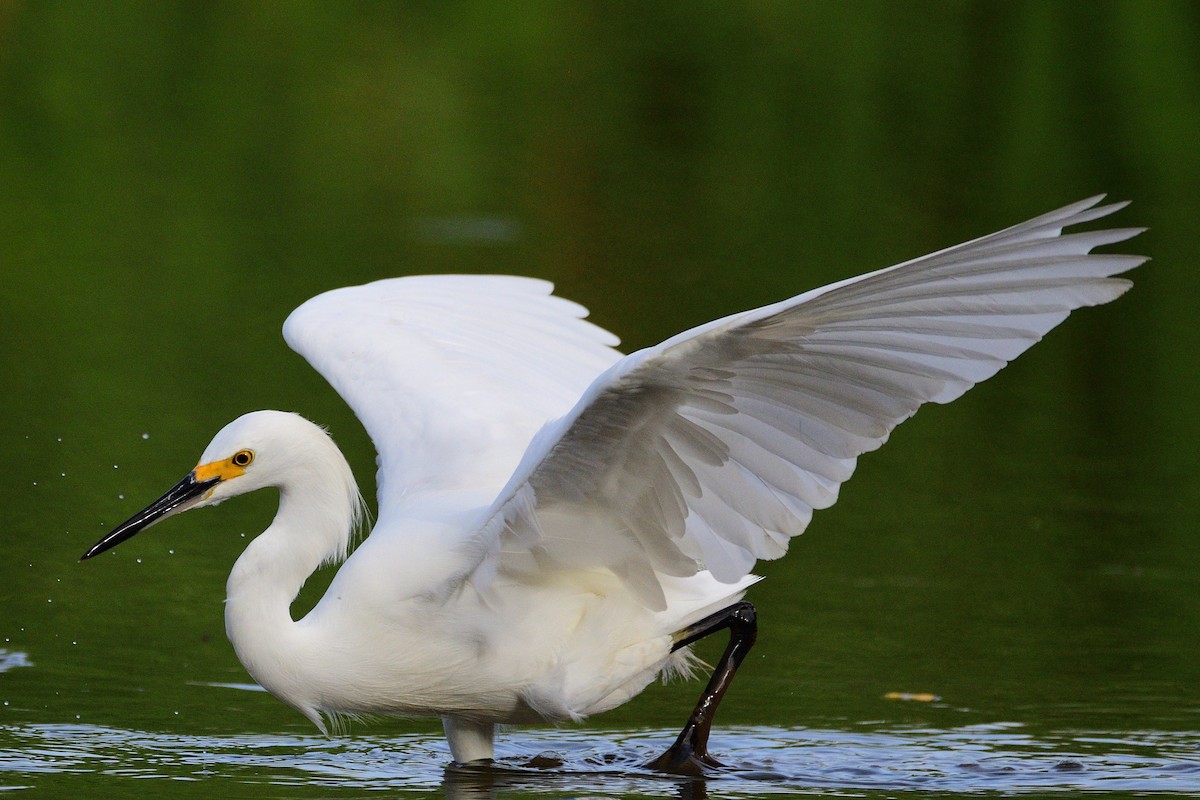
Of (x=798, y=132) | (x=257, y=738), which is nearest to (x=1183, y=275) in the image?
(x=798, y=132)

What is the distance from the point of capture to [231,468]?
5.63 m

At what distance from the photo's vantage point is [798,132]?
18094 mm

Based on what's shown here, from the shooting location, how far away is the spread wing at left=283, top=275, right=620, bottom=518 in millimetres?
6238

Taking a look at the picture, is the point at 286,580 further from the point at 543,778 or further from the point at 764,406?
the point at 764,406

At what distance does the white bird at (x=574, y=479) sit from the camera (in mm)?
4590

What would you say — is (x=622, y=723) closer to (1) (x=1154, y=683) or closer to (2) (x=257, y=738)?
(2) (x=257, y=738)

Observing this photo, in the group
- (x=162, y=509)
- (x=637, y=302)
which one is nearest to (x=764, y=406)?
(x=162, y=509)

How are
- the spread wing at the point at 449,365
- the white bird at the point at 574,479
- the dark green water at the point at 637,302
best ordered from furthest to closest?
the spread wing at the point at 449,365 < the dark green water at the point at 637,302 < the white bird at the point at 574,479

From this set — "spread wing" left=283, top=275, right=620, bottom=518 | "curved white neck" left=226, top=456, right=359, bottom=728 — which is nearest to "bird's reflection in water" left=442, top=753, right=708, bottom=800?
"curved white neck" left=226, top=456, right=359, bottom=728

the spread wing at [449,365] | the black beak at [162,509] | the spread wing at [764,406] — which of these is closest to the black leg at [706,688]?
the spread wing at [764,406]

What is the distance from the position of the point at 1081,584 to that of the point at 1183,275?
6.08m

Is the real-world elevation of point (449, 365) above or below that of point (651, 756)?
above

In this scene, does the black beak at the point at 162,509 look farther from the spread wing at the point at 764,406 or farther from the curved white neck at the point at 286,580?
the spread wing at the point at 764,406

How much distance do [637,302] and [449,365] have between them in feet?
17.7
